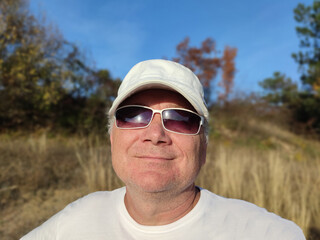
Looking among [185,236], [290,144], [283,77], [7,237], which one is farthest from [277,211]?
[283,77]

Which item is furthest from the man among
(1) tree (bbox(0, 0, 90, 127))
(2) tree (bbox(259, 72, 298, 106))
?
(2) tree (bbox(259, 72, 298, 106))

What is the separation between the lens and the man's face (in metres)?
1.15

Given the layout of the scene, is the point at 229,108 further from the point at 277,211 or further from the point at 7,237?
the point at 7,237

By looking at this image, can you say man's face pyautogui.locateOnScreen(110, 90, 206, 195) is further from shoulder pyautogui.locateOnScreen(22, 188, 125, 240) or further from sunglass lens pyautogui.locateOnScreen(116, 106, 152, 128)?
shoulder pyautogui.locateOnScreen(22, 188, 125, 240)

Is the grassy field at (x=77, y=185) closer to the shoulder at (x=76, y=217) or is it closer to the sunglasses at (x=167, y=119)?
the shoulder at (x=76, y=217)

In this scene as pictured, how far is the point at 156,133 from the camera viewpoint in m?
1.17

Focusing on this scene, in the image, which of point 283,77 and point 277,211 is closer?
point 277,211

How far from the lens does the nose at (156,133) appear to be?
1161 mm

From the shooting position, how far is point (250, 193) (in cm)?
341

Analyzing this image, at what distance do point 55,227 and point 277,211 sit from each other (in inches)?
102

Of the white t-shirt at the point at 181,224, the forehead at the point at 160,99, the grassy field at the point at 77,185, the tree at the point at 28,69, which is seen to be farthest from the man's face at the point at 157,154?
the tree at the point at 28,69

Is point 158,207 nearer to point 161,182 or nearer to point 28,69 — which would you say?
point 161,182

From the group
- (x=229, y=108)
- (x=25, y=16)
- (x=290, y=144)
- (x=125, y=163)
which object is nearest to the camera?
(x=125, y=163)

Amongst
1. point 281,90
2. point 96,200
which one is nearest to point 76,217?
point 96,200
